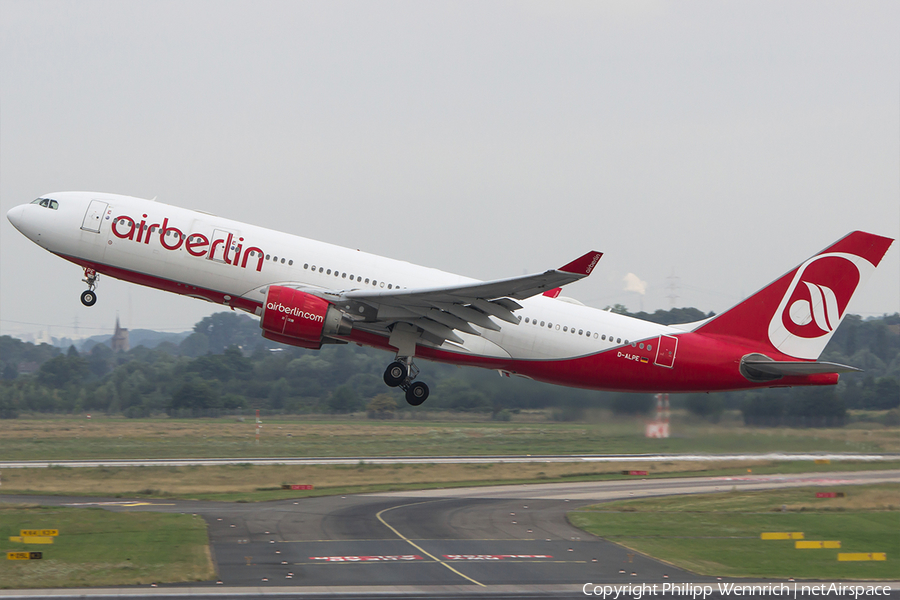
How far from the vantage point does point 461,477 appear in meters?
53.4

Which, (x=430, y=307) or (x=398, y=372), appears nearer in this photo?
(x=430, y=307)

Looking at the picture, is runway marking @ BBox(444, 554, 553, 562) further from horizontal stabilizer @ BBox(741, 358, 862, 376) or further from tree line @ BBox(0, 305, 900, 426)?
horizontal stabilizer @ BBox(741, 358, 862, 376)

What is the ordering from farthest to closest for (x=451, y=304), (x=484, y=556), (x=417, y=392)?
(x=484, y=556) → (x=417, y=392) → (x=451, y=304)

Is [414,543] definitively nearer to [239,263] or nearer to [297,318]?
[297,318]

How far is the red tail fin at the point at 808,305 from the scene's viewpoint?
105 ft

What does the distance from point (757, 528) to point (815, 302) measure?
1415cm

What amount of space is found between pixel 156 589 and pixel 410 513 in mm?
17007

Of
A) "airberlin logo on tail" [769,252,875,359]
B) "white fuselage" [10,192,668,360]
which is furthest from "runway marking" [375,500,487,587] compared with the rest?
"airberlin logo on tail" [769,252,875,359]

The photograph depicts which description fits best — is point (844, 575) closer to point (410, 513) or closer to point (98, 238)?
point (410, 513)

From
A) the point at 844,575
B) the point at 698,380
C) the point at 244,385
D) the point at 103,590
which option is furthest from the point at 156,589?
the point at 244,385

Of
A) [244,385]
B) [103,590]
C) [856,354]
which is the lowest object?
[103,590]

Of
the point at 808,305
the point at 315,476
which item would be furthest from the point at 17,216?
the point at 808,305

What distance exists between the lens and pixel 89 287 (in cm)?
3130

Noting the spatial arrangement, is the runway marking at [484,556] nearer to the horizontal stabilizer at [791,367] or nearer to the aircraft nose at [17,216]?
the horizontal stabilizer at [791,367]
